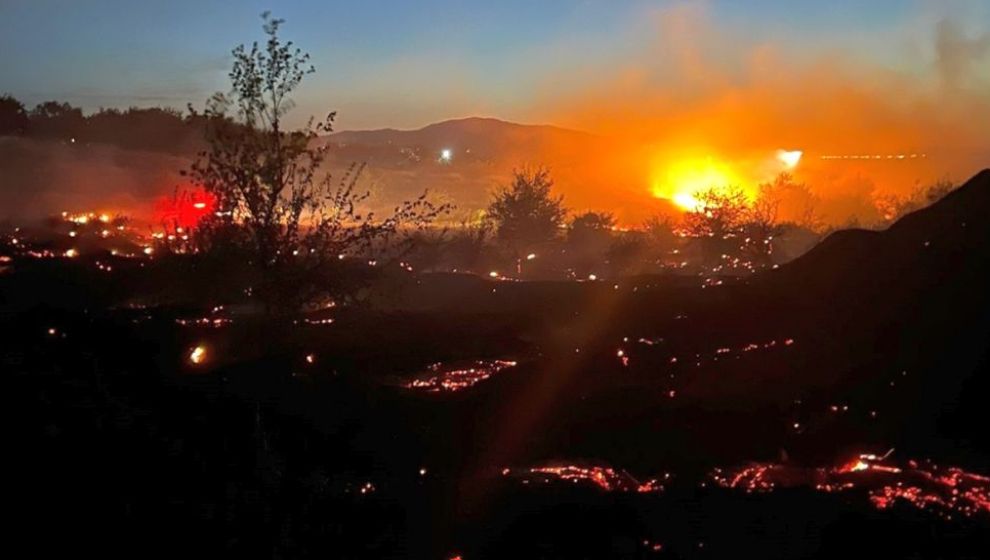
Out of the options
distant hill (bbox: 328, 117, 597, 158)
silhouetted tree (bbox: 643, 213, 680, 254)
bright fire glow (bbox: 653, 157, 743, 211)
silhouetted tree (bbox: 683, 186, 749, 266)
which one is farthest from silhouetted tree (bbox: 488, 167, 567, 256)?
distant hill (bbox: 328, 117, 597, 158)

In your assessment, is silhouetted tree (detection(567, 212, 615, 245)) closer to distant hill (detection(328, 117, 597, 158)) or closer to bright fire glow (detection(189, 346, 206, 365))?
bright fire glow (detection(189, 346, 206, 365))

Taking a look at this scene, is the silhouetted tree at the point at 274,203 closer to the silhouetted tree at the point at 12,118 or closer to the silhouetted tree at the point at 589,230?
the silhouetted tree at the point at 589,230

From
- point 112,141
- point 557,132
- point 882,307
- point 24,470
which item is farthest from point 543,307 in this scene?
point 557,132

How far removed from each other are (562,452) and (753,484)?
2017mm

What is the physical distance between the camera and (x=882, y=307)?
459 inches

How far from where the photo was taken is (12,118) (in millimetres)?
51875

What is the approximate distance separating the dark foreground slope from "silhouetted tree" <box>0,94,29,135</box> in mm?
45080

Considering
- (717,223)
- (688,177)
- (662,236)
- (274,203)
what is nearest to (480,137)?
(688,177)

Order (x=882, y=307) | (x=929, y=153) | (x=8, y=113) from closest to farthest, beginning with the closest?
(x=882, y=307) → (x=8, y=113) → (x=929, y=153)

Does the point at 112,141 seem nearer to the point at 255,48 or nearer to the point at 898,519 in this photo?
the point at 255,48

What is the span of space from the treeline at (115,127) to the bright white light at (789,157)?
86727mm

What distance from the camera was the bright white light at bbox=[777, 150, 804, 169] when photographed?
118 m

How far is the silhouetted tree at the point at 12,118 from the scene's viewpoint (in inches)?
1997

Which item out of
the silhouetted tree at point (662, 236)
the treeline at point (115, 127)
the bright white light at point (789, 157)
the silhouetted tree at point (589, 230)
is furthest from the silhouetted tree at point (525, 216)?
the bright white light at point (789, 157)
